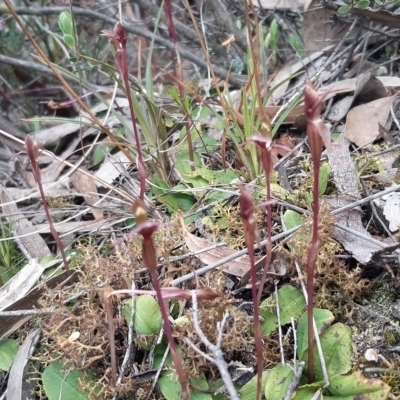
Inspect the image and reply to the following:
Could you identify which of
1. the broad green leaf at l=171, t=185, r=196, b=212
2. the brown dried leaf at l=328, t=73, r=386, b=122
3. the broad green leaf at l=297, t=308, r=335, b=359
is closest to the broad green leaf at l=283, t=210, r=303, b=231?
the broad green leaf at l=297, t=308, r=335, b=359

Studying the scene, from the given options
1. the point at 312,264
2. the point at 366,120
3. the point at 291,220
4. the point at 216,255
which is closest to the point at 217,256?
the point at 216,255

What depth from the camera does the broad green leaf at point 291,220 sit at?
48.2 inches

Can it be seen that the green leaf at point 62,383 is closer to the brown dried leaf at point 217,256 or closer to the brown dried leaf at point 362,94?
the brown dried leaf at point 217,256

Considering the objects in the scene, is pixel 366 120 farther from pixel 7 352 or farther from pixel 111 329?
pixel 7 352

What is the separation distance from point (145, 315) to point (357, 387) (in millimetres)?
437

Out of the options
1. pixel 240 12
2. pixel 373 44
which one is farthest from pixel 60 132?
pixel 373 44

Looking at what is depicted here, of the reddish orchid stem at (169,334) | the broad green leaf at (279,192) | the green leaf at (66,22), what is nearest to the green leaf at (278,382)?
the reddish orchid stem at (169,334)

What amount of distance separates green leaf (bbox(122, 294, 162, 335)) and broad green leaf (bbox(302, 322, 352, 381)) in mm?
306

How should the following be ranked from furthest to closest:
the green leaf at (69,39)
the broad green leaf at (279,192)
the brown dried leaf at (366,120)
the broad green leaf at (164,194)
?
the green leaf at (69,39) < the brown dried leaf at (366,120) < the broad green leaf at (164,194) < the broad green leaf at (279,192)

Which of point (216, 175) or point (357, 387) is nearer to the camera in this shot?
point (357, 387)

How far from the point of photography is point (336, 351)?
1.00 meters

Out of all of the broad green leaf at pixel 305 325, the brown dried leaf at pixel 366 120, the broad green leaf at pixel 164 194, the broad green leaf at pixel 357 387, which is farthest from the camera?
the brown dried leaf at pixel 366 120

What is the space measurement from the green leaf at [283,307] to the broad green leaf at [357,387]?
0.55 feet

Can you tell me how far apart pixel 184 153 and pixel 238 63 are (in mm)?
753
